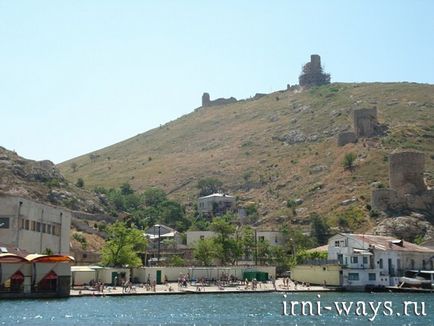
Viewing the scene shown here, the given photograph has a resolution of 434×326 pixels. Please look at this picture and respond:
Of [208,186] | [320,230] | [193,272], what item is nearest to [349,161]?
[320,230]

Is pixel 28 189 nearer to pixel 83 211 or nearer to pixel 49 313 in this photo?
pixel 83 211

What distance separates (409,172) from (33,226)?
69.4 meters

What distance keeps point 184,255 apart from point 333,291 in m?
34.0

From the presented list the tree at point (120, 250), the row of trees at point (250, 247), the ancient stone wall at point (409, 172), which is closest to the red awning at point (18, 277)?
the tree at point (120, 250)

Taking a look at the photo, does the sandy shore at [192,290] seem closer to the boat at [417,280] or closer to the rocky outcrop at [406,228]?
the boat at [417,280]

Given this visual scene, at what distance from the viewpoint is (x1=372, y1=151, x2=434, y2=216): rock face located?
11719 centimetres

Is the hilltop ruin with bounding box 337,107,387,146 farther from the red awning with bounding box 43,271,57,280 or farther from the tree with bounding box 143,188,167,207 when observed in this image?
the red awning with bounding box 43,271,57,280

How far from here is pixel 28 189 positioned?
11300 centimetres

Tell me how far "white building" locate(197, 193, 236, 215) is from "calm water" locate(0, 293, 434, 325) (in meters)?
78.7

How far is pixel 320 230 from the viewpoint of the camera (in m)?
115

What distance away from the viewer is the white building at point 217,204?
147m

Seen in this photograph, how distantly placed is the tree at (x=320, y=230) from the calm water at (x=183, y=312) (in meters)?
45.8

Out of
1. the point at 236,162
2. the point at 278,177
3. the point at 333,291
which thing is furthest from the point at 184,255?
the point at 236,162

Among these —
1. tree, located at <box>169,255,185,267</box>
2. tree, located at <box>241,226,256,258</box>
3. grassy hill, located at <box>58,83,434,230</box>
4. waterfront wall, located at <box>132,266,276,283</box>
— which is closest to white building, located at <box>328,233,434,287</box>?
waterfront wall, located at <box>132,266,276,283</box>
